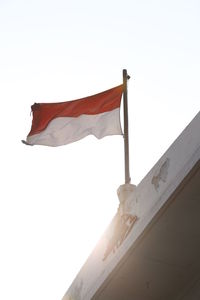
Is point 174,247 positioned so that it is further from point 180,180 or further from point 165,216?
point 180,180

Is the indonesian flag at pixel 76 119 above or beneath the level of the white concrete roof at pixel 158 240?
above

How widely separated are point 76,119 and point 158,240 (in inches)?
166

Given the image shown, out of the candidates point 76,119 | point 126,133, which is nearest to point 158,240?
point 126,133

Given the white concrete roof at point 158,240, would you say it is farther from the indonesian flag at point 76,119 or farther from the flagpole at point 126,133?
the indonesian flag at point 76,119

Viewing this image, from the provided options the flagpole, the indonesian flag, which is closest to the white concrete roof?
the flagpole

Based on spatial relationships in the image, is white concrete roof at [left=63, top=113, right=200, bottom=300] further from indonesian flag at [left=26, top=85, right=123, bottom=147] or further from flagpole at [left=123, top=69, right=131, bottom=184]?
indonesian flag at [left=26, top=85, right=123, bottom=147]

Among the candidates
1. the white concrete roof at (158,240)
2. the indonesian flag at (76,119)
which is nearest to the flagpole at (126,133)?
the indonesian flag at (76,119)

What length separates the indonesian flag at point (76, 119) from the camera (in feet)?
38.3

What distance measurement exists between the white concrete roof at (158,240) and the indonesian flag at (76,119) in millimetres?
2402

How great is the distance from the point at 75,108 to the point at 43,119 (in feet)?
2.44

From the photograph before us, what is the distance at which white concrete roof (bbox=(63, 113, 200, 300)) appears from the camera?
7798mm

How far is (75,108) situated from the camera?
39.9 ft

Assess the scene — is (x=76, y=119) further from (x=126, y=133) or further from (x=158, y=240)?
(x=158, y=240)

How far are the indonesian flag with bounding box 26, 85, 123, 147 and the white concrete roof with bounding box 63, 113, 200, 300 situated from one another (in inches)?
94.5
